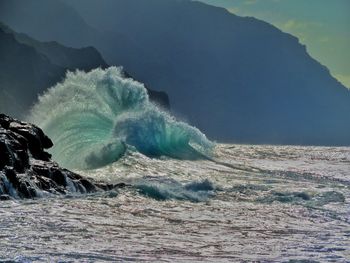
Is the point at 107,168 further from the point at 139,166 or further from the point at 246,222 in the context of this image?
the point at 246,222

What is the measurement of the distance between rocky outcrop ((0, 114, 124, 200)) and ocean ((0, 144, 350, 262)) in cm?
74

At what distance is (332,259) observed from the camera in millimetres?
10812

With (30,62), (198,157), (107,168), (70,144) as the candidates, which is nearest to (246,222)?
(107,168)

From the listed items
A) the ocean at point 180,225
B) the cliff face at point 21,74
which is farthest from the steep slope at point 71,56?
the ocean at point 180,225

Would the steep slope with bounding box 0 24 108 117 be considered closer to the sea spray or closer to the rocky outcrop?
the sea spray

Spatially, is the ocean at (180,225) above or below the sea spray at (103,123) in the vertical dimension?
below

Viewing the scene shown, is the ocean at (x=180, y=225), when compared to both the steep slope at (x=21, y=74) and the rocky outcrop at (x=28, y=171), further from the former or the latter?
the steep slope at (x=21, y=74)

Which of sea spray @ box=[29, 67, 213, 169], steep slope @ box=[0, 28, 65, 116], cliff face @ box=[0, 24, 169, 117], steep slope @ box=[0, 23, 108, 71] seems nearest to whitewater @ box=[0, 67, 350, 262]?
sea spray @ box=[29, 67, 213, 169]

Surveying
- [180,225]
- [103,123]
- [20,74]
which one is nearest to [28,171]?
[180,225]

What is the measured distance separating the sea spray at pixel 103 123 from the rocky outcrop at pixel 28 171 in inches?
245

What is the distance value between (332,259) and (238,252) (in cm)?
184

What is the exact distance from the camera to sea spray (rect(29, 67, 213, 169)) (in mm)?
29484

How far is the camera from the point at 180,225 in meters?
14.1

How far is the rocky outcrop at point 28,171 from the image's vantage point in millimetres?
16547
